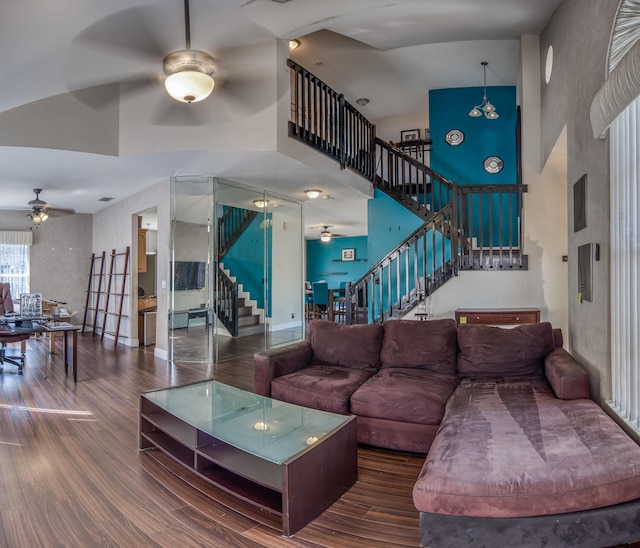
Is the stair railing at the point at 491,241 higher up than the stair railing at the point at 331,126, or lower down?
lower down

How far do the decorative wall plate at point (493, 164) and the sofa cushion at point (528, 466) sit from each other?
5764 millimetres

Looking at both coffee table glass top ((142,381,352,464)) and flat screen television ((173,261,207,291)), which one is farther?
flat screen television ((173,261,207,291))

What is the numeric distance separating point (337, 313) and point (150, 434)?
703cm

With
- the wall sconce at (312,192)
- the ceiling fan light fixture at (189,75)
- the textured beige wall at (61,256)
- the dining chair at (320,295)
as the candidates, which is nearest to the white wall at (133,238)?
the textured beige wall at (61,256)

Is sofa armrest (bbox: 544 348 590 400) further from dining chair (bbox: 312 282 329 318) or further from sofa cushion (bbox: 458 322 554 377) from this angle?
dining chair (bbox: 312 282 329 318)

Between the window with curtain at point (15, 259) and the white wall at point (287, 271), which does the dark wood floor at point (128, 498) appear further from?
the window with curtain at point (15, 259)

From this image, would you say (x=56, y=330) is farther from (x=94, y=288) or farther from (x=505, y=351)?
(x=505, y=351)

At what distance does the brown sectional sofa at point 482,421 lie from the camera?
1567 millimetres

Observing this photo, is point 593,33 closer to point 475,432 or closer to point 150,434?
point 475,432

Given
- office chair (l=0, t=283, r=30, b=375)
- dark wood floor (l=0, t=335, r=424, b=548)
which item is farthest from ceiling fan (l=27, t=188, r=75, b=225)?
dark wood floor (l=0, t=335, r=424, b=548)

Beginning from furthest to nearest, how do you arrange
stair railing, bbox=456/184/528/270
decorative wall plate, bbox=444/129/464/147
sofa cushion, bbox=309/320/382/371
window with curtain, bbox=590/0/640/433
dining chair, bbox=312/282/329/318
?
dining chair, bbox=312/282/329/318
decorative wall plate, bbox=444/129/464/147
stair railing, bbox=456/184/528/270
sofa cushion, bbox=309/320/382/371
window with curtain, bbox=590/0/640/433

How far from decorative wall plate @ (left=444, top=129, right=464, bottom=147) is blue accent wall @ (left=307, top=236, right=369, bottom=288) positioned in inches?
233

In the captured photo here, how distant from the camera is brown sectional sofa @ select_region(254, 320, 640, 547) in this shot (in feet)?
5.14

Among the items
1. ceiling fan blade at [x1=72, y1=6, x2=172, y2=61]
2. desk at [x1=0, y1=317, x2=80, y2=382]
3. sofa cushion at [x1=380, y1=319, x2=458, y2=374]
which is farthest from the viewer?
desk at [x1=0, y1=317, x2=80, y2=382]
